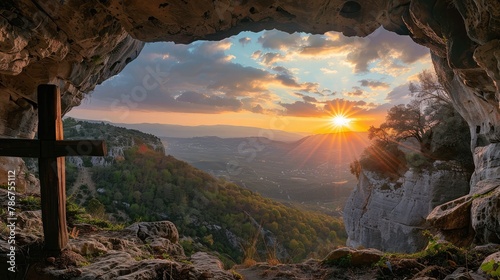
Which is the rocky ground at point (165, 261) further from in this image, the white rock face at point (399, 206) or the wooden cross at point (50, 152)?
the white rock face at point (399, 206)

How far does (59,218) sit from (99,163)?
41895 millimetres

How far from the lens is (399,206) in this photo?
16.3 metres

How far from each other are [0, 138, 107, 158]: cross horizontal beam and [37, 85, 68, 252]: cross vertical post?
2 centimetres

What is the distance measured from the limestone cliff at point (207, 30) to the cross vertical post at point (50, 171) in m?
2.76

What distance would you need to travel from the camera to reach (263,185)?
61.7 meters

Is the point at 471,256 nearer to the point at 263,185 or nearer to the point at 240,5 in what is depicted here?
the point at 240,5

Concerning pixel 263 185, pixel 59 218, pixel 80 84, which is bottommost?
pixel 263 185

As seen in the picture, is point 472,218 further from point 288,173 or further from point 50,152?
point 288,173

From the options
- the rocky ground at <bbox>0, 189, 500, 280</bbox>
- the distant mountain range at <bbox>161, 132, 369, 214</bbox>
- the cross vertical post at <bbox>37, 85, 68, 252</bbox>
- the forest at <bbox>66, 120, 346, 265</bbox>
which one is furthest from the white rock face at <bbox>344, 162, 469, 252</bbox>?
the distant mountain range at <bbox>161, 132, 369, 214</bbox>

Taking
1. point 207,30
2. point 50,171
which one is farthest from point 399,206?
point 50,171

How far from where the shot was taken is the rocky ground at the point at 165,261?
383cm

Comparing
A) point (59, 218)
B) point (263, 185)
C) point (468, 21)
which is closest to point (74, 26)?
point (59, 218)

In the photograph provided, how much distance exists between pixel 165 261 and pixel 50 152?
2426 mm

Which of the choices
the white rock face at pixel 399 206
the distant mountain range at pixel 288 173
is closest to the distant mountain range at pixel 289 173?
the distant mountain range at pixel 288 173
